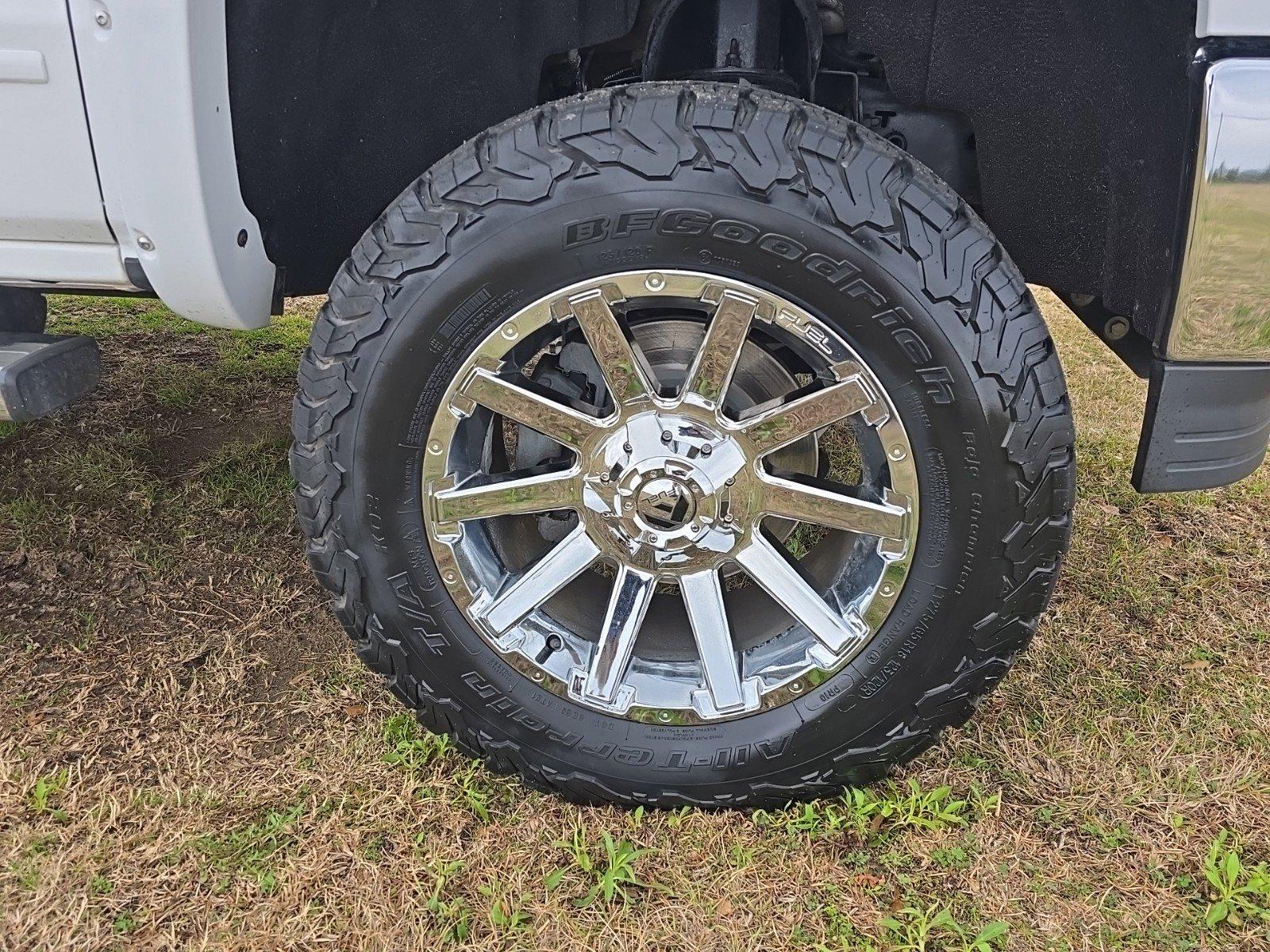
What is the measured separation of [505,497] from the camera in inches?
71.4

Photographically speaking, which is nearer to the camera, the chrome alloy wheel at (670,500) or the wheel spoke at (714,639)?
the chrome alloy wheel at (670,500)

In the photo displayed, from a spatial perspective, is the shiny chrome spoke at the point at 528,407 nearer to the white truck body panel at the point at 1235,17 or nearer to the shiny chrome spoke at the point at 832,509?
the shiny chrome spoke at the point at 832,509

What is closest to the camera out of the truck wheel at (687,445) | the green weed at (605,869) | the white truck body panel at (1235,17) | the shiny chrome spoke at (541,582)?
the white truck body panel at (1235,17)

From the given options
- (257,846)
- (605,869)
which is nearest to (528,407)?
(605,869)

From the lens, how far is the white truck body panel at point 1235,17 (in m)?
1.48

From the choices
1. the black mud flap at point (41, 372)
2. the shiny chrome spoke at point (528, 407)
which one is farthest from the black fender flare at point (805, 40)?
the black mud flap at point (41, 372)

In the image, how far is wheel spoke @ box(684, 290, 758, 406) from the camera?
65.4 inches

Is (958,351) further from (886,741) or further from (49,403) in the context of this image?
(49,403)

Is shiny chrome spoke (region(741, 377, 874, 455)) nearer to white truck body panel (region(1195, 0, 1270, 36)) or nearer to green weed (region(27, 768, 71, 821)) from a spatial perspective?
white truck body panel (region(1195, 0, 1270, 36))

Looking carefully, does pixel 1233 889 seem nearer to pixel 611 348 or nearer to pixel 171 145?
pixel 611 348

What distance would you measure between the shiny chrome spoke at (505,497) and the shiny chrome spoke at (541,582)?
0.28 feet

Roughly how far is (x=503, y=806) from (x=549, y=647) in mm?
341

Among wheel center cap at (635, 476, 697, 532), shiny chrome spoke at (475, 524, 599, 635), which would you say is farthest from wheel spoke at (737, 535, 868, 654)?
shiny chrome spoke at (475, 524, 599, 635)

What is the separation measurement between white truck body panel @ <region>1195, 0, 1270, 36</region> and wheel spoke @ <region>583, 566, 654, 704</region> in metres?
1.34
